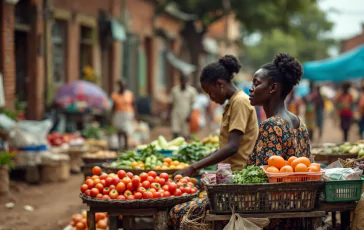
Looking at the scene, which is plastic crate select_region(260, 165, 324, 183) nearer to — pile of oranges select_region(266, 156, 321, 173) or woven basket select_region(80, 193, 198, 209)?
pile of oranges select_region(266, 156, 321, 173)

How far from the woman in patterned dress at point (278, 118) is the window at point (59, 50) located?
1313 cm

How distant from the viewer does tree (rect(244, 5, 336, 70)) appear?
79.9 metres

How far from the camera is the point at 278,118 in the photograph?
5000mm

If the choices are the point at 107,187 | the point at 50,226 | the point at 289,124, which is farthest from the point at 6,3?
the point at 289,124

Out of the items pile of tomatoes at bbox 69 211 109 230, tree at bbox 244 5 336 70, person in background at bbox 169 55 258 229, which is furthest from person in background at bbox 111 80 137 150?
tree at bbox 244 5 336 70

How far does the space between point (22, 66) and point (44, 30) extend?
1132 millimetres

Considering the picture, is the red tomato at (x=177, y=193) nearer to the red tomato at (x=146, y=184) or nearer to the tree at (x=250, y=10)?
the red tomato at (x=146, y=184)

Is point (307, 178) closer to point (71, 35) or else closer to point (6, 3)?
point (6, 3)

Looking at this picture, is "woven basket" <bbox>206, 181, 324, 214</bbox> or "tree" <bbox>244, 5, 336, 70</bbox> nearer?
"woven basket" <bbox>206, 181, 324, 214</bbox>

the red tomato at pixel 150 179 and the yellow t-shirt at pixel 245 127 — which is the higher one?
the yellow t-shirt at pixel 245 127

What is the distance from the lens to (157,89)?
2848 cm

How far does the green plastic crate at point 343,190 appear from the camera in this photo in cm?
482

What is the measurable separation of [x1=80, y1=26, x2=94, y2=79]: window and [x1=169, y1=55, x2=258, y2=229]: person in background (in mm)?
13922

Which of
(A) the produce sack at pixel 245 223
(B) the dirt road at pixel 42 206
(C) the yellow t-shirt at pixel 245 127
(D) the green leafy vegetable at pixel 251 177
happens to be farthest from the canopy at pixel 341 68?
(A) the produce sack at pixel 245 223
